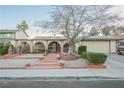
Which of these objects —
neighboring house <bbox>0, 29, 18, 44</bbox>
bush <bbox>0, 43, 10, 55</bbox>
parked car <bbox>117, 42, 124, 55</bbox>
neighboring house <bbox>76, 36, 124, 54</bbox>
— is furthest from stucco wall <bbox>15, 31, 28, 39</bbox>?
parked car <bbox>117, 42, 124, 55</bbox>

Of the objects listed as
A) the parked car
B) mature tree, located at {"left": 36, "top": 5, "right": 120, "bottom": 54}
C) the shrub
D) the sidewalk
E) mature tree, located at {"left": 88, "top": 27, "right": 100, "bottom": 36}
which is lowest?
the sidewalk

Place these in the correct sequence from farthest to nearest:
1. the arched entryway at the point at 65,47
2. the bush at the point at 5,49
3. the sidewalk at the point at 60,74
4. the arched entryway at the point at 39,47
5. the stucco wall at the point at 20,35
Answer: the stucco wall at the point at 20,35 < the arched entryway at the point at 39,47 < the bush at the point at 5,49 < the arched entryway at the point at 65,47 < the sidewalk at the point at 60,74

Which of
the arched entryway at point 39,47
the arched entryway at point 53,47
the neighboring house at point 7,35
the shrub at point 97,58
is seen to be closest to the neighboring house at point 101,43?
the arched entryway at point 53,47

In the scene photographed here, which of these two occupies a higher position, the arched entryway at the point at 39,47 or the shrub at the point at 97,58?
the arched entryway at the point at 39,47

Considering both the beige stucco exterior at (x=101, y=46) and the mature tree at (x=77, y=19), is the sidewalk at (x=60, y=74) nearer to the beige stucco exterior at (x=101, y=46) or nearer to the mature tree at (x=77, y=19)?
the mature tree at (x=77, y=19)

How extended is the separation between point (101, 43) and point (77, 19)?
10.8 ft

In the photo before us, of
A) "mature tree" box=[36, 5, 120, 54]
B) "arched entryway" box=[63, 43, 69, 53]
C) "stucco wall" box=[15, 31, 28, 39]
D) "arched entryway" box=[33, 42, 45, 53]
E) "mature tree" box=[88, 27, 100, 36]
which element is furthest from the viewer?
"stucco wall" box=[15, 31, 28, 39]

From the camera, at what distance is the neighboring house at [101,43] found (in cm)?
1902

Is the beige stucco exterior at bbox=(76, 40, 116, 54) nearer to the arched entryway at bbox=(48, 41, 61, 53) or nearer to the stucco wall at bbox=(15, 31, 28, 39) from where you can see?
the arched entryway at bbox=(48, 41, 61, 53)

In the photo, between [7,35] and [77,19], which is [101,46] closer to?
[77,19]

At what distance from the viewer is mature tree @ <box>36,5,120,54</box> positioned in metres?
16.5

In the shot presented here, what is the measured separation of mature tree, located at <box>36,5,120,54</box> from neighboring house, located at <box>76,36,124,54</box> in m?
1.15

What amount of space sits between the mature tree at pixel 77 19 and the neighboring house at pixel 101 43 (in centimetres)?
115

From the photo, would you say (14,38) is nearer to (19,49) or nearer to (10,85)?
(19,49)
